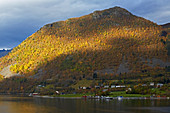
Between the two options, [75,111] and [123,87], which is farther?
[123,87]

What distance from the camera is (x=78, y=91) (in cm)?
19362

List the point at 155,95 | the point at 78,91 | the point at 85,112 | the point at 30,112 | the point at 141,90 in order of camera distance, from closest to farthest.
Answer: the point at 85,112
the point at 30,112
the point at 155,95
the point at 141,90
the point at 78,91

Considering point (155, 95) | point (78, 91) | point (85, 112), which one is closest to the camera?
point (85, 112)

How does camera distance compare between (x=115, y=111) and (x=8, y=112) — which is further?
(x=8, y=112)

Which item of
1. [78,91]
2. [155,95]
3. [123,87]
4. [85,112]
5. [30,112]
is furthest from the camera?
[78,91]

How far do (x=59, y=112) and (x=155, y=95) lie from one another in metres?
74.9

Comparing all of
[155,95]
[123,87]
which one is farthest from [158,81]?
[155,95]

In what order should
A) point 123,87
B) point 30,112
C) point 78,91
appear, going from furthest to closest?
point 78,91, point 123,87, point 30,112

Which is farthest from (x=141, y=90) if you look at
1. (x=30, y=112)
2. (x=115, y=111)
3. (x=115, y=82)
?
(x=30, y=112)

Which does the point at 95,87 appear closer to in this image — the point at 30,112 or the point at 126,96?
the point at 126,96

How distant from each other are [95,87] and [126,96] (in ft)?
168

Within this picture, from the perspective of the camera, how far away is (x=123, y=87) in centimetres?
18175

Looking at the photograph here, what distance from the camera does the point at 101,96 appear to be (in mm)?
159250

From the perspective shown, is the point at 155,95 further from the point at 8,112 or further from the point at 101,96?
the point at 8,112
